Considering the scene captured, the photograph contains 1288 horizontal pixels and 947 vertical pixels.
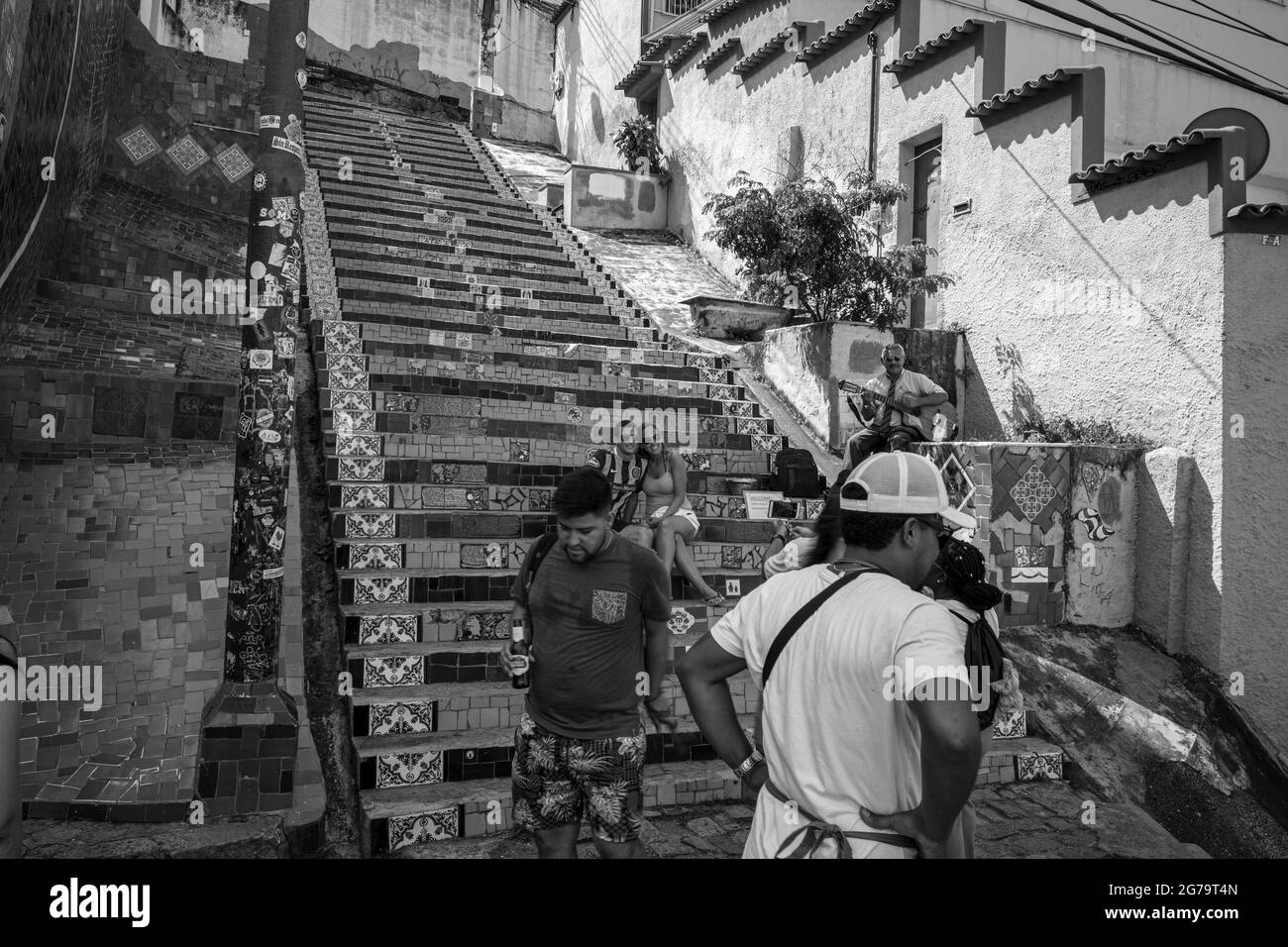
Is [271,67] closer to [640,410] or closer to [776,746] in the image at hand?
[776,746]

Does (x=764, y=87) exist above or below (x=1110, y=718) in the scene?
above

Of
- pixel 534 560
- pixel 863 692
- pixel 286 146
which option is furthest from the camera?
pixel 286 146

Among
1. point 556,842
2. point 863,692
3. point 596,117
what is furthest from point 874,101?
point 863,692

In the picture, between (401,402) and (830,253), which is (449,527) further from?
(830,253)

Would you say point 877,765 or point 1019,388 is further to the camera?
point 1019,388

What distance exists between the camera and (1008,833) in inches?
184

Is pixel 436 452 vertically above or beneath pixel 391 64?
beneath

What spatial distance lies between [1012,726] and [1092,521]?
1.80 meters

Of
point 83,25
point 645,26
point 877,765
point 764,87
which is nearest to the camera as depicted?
point 877,765

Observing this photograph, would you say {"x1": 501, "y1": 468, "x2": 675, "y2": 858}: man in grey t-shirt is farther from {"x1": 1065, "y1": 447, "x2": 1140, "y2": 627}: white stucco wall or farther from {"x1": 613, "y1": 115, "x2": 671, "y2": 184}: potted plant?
{"x1": 613, "y1": 115, "x2": 671, "y2": 184}: potted plant

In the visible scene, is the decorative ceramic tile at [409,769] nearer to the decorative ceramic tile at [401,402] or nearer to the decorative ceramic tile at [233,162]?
the decorative ceramic tile at [401,402]

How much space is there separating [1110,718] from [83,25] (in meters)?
10.4

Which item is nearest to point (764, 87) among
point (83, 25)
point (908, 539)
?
point (83, 25)

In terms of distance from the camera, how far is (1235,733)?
6.14 meters
